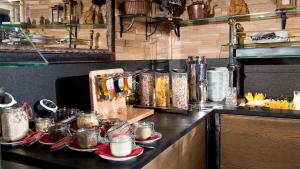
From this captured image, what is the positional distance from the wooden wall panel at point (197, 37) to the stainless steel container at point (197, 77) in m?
0.46

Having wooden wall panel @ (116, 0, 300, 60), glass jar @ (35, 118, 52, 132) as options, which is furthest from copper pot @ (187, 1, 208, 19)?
glass jar @ (35, 118, 52, 132)

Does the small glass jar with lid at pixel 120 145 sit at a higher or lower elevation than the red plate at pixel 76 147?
higher

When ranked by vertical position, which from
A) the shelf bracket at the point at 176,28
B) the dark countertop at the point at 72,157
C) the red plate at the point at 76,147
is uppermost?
the shelf bracket at the point at 176,28

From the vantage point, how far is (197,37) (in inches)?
97.0

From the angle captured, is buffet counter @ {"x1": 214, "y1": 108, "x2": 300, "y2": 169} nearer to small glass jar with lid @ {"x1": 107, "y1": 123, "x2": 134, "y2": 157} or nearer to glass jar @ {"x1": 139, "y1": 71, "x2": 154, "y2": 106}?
glass jar @ {"x1": 139, "y1": 71, "x2": 154, "y2": 106}

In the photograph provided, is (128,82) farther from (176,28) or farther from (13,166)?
(176,28)

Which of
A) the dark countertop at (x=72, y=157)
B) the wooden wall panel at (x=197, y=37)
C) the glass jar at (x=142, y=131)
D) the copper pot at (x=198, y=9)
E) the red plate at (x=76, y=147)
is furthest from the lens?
the copper pot at (x=198, y=9)

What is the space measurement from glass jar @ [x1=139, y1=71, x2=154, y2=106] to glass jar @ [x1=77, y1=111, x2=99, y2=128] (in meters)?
0.61

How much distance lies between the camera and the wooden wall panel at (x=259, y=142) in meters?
1.57

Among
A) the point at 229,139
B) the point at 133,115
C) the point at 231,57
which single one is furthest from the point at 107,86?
the point at 231,57

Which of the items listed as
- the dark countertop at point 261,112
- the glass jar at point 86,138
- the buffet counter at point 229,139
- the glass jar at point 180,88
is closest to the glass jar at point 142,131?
the buffet counter at point 229,139

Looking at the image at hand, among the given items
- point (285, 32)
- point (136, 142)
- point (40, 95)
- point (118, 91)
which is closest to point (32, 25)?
point (40, 95)

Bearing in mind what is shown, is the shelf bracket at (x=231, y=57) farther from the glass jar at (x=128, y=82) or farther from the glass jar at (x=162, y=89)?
the glass jar at (x=128, y=82)

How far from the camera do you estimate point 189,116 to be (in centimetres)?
162
